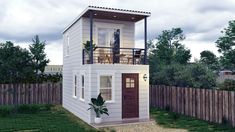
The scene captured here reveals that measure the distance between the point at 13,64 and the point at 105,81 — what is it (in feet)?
40.8

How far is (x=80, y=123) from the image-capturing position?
50.4 feet

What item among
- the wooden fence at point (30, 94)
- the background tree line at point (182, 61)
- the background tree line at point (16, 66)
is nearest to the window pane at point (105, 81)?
the background tree line at point (182, 61)

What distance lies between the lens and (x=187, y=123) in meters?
15.0

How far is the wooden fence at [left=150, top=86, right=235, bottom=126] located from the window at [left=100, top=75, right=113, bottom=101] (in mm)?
4588

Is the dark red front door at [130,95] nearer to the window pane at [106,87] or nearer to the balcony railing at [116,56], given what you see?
the window pane at [106,87]

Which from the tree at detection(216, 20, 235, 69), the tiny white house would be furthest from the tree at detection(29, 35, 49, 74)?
the tree at detection(216, 20, 235, 69)

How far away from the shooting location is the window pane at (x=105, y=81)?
15719 mm

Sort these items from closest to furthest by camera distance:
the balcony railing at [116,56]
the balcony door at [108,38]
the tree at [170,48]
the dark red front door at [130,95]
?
the dark red front door at [130,95], the balcony railing at [116,56], the balcony door at [108,38], the tree at [170,48]

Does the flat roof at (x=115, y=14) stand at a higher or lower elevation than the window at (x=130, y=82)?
higher

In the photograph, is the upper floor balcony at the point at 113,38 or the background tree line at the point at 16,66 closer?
the upper floor balcony at the point at 113,38

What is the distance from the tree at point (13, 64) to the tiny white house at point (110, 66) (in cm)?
858

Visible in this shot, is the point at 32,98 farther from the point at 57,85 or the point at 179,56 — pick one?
the point at 179,56

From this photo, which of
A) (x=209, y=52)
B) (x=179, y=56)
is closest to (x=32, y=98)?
(x=179, y=56)

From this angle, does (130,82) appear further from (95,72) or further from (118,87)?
(95,72)
